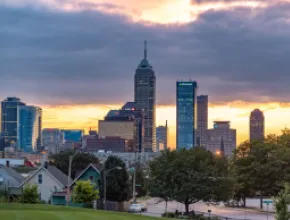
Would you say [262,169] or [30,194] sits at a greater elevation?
[262,169]

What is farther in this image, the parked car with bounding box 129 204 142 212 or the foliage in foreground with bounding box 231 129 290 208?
the foliage in foreground with bounding box 231 129 290 208

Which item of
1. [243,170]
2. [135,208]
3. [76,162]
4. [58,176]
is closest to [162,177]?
[135,208]

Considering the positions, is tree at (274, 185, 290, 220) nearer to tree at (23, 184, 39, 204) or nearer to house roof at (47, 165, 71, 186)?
tree at (23, 184, 39, 204)

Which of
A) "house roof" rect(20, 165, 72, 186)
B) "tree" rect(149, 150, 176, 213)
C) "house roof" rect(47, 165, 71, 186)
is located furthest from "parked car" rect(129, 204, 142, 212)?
"house roof" rect(47, 165, 71, 186)

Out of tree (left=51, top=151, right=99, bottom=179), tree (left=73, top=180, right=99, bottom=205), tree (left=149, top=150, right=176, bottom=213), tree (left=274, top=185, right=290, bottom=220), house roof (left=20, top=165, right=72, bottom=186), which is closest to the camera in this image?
tree (left=274, top=185, right=290, bottom=220)

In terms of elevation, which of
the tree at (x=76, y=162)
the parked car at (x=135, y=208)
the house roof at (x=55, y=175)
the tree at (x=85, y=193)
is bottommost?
the parked car at (x=135, y=208)

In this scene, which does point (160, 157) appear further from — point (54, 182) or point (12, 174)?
point (12, 174)

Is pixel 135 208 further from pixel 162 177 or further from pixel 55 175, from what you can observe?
pixel 55 175

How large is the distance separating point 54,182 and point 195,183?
901 inches

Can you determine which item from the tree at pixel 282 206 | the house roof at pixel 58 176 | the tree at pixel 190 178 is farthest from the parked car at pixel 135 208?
the tree at pixel 282 206

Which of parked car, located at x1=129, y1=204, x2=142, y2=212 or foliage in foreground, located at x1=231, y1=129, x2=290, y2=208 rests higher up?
foliage in foreground, located at x1=231, y1=129, x2=290, y2=208

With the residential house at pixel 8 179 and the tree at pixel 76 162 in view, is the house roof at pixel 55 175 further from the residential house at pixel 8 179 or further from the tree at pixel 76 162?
the tree at pixel 76 162

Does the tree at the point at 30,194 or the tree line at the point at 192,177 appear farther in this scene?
the tree line at the point at 192,177

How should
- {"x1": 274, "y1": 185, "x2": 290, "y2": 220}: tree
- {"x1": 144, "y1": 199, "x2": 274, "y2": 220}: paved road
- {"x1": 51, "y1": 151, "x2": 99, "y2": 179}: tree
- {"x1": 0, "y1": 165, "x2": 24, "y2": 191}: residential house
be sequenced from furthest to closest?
{"x1": 51, "y1": 151, "x2": 99, "y2": 179}: tree → {"x1": 0, "y1": 165, "x2": 24, "y2": 191}: residential house → {"x1": 144, "y1": 199, "x2": 274, "y2": 220}: paved road → {"x1": 274, "y1": 185, "x2": 290, "y2": 220}: tree
